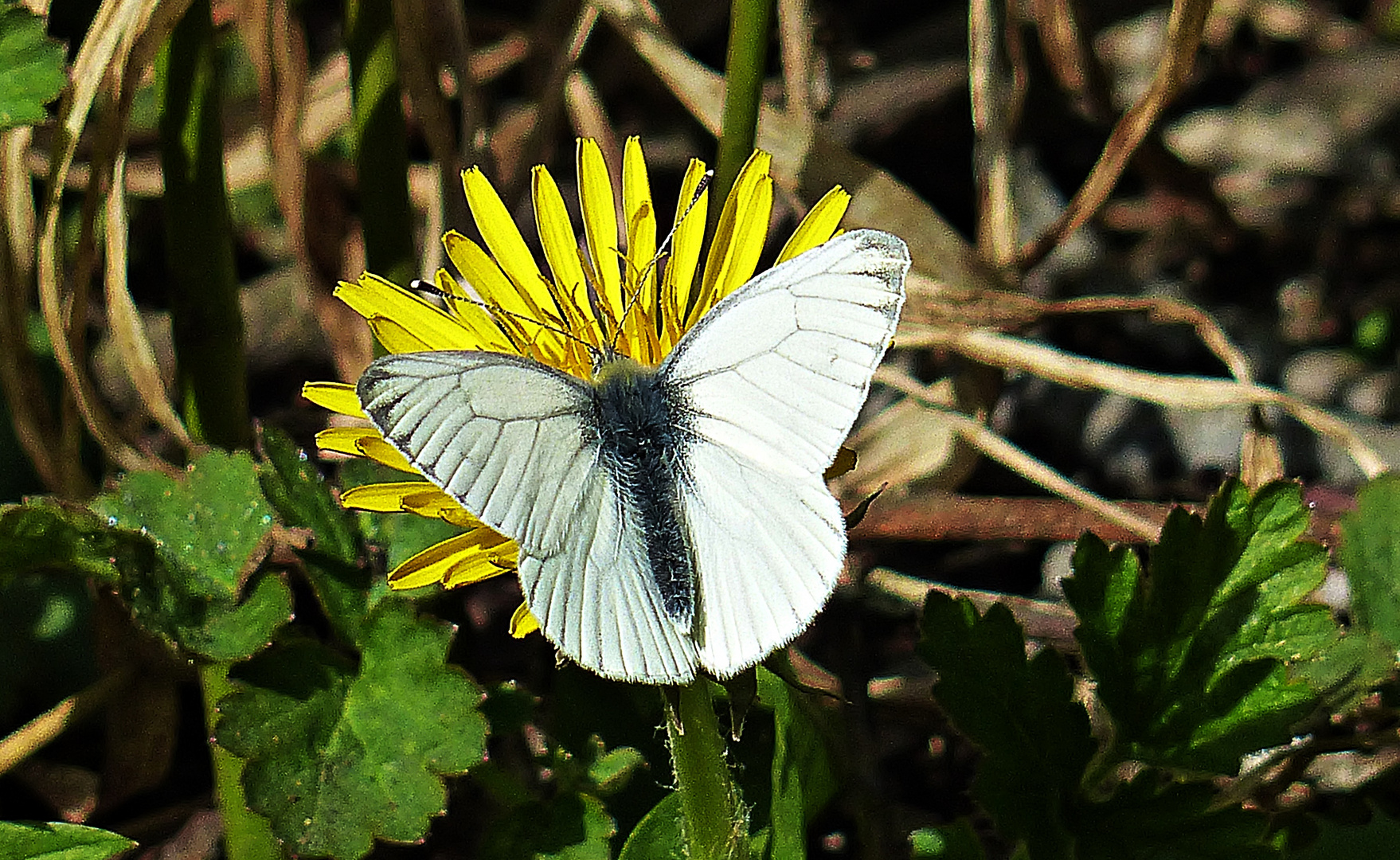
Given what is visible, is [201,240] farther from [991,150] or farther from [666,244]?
[991,150]

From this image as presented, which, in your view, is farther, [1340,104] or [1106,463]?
→ [1340,104]

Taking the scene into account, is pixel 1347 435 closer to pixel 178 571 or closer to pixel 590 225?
pixel 590 225

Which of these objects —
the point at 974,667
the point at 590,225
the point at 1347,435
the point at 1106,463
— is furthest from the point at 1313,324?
the point at 590,225

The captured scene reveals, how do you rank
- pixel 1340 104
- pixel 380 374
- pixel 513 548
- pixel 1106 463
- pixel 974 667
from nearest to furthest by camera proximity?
1. pixel 380 374
2. pixel 513 548
3. pixel 974 667
4. pixel 1106 463
5. pixel 1340 104

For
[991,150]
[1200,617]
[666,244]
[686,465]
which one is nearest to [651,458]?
[686,465]

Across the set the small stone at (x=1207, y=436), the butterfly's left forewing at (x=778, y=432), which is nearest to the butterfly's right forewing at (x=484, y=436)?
the butterfly's left forewing at (x=778, y=432)

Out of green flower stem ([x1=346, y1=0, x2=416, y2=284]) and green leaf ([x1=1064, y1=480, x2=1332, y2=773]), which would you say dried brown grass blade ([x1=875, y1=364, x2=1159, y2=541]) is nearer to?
green leaf ([x1=1064, y1=480, x2=1332, y2=773])

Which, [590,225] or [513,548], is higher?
[590,225]

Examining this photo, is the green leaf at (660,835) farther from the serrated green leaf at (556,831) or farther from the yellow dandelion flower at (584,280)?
the yellow dandelion flower at (584,280)
